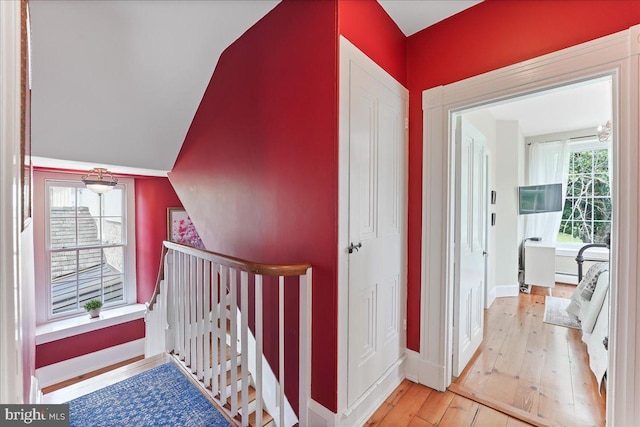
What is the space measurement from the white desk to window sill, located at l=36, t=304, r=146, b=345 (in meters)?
6.05

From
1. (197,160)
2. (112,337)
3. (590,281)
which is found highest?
(197,160)

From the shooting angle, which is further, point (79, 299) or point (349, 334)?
point (79, 299)

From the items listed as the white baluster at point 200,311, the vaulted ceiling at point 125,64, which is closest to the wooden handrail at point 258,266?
the white baluster at point 200,311

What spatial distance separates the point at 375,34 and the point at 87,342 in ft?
17.2

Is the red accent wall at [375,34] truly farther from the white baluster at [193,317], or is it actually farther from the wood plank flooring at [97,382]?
the wood plank flooring at [97,382]

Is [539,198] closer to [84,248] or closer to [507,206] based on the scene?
[507,206]

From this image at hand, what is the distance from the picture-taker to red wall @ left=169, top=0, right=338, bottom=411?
148 centimetres

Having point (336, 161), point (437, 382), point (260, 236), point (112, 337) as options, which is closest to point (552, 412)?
point (437, 382)

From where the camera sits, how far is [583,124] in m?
4.21

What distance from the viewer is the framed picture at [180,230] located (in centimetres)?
446

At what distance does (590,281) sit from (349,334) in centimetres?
273

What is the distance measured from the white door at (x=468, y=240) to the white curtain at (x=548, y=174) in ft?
9.85

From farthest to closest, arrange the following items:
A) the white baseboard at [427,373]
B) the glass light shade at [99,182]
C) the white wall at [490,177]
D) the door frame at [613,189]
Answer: the white wall at [490,177] → the glass light shade at [99,182] → the white baseboard at [427,373] → the door frame at [613,189]

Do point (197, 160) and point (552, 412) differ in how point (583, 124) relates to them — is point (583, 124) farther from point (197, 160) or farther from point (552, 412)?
point (197, 160)
